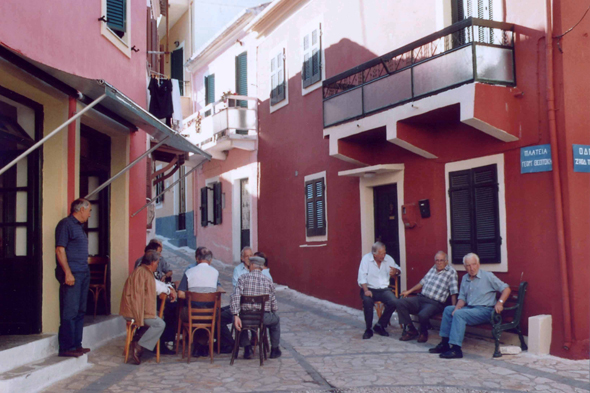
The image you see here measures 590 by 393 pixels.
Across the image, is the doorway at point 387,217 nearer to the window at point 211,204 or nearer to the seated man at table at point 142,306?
the seated man at table at point 142,306

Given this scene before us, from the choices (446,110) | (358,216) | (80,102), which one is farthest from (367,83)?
(80,102)

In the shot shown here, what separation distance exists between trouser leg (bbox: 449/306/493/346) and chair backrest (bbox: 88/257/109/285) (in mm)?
5137

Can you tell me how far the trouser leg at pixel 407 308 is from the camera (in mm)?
9609

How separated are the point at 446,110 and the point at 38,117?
5437mm

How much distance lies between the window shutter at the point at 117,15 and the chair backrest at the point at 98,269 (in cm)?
350

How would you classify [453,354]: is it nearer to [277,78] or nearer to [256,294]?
[256,294]

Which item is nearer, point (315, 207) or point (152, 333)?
point (152, 333)

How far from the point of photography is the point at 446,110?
9.52m

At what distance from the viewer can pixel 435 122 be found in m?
10.4

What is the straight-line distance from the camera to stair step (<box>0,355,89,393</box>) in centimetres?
604

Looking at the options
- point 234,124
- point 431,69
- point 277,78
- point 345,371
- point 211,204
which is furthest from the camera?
point 211,204

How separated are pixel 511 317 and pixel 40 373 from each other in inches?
227

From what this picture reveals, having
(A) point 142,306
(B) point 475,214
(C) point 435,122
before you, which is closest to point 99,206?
(A) point 142,306

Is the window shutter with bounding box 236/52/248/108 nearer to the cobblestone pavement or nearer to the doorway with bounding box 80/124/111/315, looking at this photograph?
the doorway with bounding box 80/124/111/315
